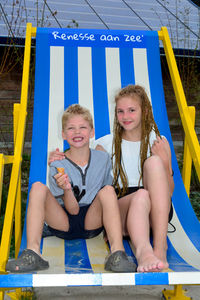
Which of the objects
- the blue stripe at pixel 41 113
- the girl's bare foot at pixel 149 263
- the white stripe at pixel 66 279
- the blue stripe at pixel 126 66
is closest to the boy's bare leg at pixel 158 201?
the girl's bare foot at pixel 149 263

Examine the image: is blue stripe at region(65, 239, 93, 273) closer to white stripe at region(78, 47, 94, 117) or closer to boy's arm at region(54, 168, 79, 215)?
boy's arm at region(54, 168, 79, 215)

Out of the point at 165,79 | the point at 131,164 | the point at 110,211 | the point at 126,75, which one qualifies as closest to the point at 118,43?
the point at 126,75

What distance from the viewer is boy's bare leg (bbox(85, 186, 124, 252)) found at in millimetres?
1548

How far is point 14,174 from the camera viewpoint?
178 cm

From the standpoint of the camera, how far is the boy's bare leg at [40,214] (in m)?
1.56

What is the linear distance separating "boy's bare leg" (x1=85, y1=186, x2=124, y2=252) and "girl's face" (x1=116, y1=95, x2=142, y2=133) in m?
0.52

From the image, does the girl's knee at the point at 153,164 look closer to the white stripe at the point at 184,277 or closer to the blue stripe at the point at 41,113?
the white stripe at the point at 184,277

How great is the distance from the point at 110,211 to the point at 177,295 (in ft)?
2.69

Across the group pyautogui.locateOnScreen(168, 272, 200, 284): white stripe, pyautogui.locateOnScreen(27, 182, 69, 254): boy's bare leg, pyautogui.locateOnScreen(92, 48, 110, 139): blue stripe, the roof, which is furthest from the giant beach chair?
the roof

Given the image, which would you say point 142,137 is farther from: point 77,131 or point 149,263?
point 149,263

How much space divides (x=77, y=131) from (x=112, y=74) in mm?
888

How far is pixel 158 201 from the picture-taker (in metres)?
1.64

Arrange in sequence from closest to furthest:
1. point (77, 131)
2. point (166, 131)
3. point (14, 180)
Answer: point (14, 180) < point (77, 131) < point (166, 131)

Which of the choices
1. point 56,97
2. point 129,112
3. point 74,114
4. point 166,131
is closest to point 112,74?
point 56,97
